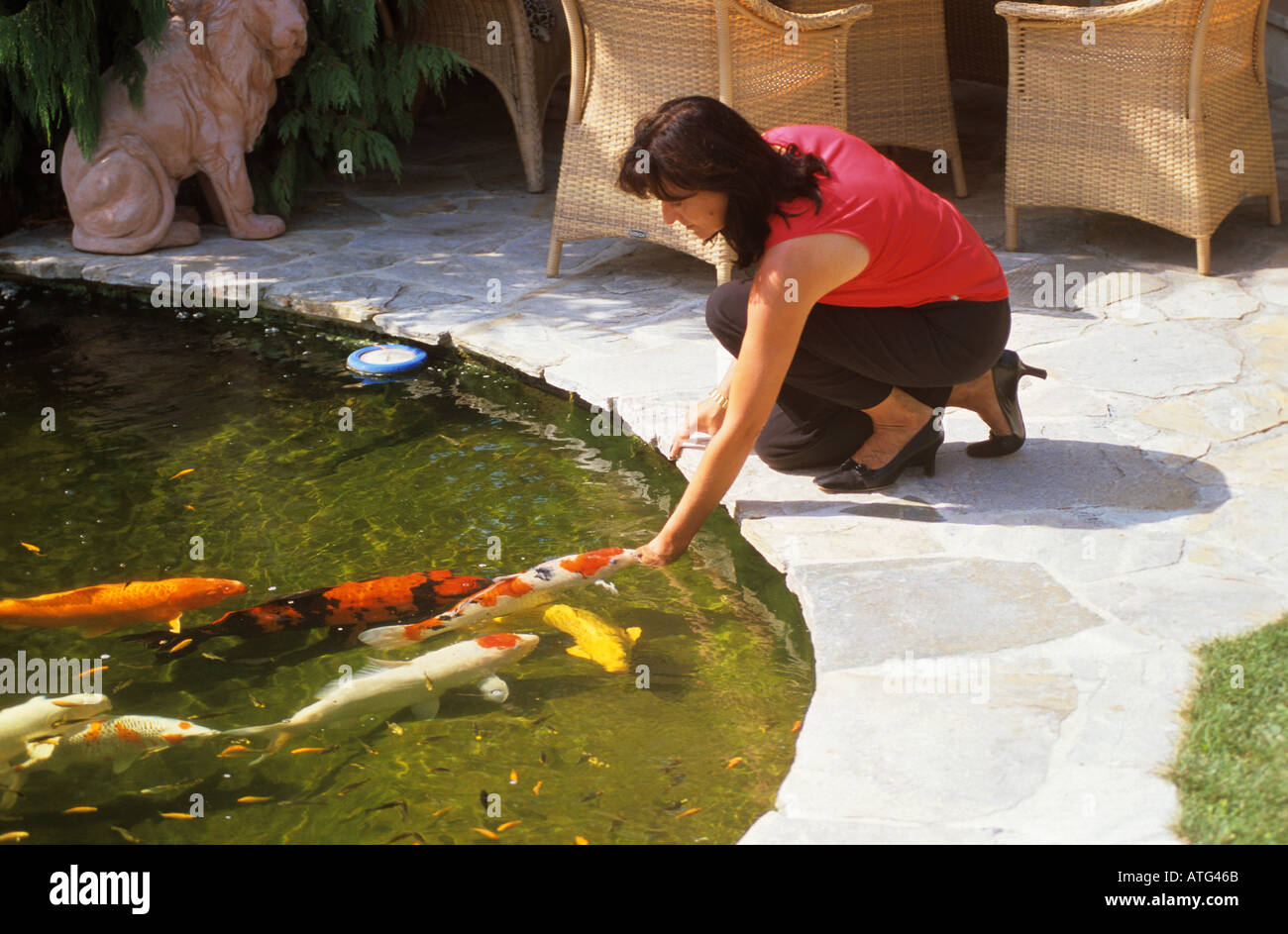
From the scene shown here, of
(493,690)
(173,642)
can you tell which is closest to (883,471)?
(493,690)

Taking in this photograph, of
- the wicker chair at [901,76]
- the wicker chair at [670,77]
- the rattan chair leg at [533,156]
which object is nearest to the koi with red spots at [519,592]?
the wicker chair at [670,77]

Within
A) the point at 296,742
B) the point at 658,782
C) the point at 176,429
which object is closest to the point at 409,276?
the point at 176,429

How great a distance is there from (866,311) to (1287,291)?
2288mm

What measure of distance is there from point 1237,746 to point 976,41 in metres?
5.48

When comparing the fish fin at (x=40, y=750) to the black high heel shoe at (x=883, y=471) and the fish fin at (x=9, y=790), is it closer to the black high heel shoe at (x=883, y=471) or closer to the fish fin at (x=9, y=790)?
the fish fin at (x=9, y=790)

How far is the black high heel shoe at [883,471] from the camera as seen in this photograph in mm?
3412

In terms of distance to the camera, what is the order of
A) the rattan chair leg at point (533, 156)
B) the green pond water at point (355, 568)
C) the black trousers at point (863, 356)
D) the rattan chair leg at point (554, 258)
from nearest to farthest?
the green pond water at point (355, 568)
the black trousers at point (863, 356)
the rattan chair leg at point (554, 258)
the rattan chair leg at point (533, 156)

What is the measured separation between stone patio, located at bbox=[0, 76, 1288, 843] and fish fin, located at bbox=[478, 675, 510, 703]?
718mm

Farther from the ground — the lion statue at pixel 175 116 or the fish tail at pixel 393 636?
the lion statue at pixel 175 116

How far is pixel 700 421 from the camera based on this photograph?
3643 millimetres

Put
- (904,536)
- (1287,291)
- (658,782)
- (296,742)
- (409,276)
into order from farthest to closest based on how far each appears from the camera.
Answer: (409,276), (1287,291), (904,536), (296,742), (658,782)

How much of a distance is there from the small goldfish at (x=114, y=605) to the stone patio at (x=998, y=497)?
4.66 ft

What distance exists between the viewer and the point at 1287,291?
4582 mm
